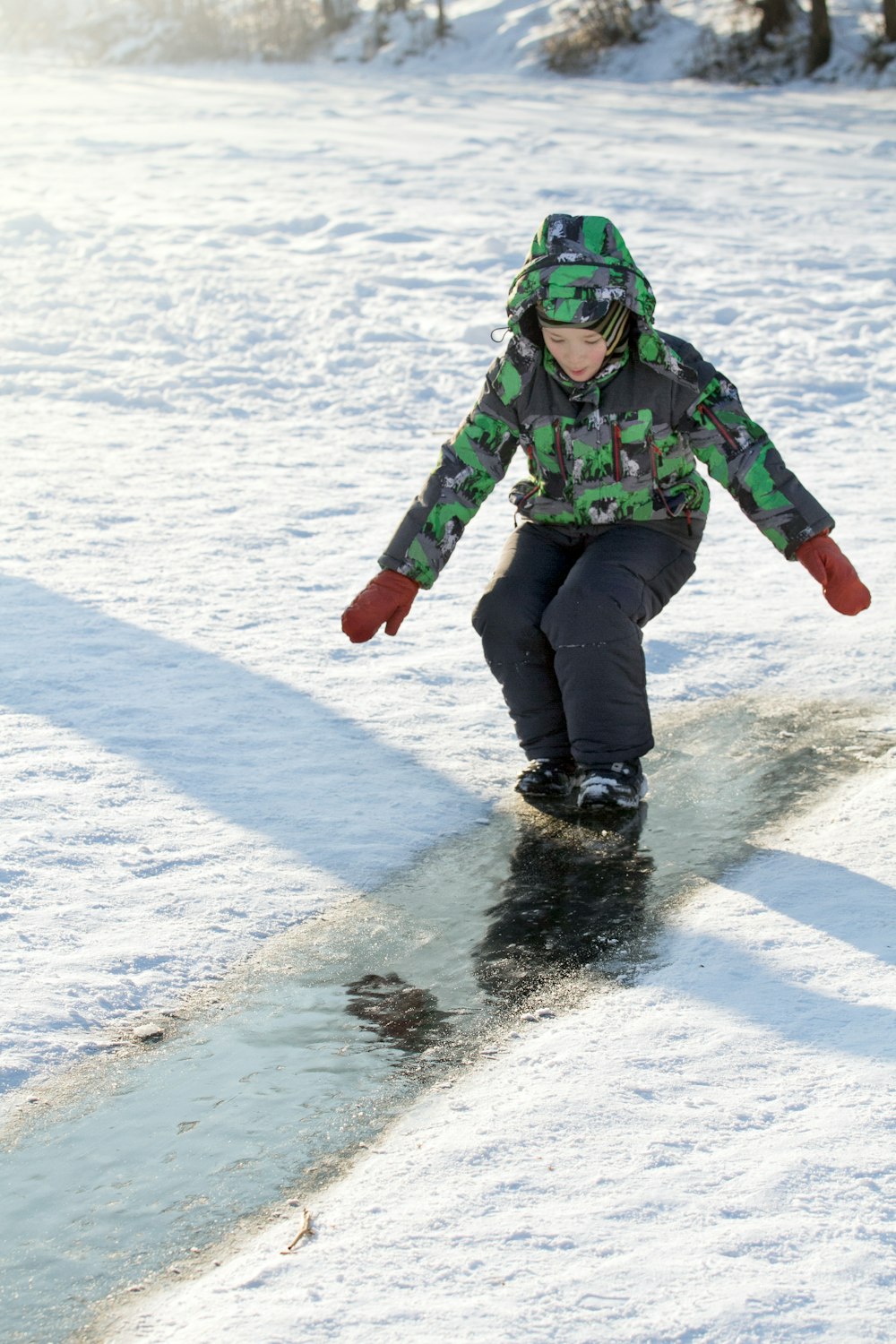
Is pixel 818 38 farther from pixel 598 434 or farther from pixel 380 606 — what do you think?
pixel 380 606

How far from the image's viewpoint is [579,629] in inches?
128

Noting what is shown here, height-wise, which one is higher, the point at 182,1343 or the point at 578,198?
the point at 578,198

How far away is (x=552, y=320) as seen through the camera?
10.5 feet

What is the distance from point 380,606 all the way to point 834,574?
99 cm

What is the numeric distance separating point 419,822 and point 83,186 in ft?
32.9

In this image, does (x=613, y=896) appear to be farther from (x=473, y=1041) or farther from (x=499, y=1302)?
(x=499, y=1302)

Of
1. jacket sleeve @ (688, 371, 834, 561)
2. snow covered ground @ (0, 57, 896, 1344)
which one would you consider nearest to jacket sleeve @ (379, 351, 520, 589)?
jacket sleeve @ (688, 371, 834, 561)

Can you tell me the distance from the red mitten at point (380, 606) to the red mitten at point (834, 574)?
0.87m

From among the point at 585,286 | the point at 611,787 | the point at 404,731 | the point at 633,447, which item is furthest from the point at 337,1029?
the point at 585,286

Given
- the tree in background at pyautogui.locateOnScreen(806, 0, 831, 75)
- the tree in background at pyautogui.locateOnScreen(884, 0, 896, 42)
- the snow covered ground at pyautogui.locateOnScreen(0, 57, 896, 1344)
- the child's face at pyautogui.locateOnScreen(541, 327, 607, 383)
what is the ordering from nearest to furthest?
1. the snow covered ground at pyautogui.locateOnScreen(0, 57, 896, 1344)
2. the child's face at pyautogui.locateOnScreen(541, 327, 607, 383)
3. the tree in background at pyautogui.locateOnScreen(884, 0, 896, 42)
4. the tree in background at pyautogui.locateOnScreen(806, 0, 831, 75)

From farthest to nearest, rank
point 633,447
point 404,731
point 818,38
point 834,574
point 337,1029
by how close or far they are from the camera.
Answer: point 818,38 < point 404,731 < point 633,447 < point 834,574 < point 337,1029

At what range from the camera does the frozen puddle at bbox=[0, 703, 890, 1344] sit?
6.49 feet

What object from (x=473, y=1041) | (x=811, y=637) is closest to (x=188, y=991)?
(x=473, y=1041)

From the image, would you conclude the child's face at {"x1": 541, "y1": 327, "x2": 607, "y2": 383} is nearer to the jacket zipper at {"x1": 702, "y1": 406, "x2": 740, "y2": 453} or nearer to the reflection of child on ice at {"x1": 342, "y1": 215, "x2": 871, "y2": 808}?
the reflection of child on ice at {"x1": 342, "y1": 215, "x2": 871, "y2": 808}
